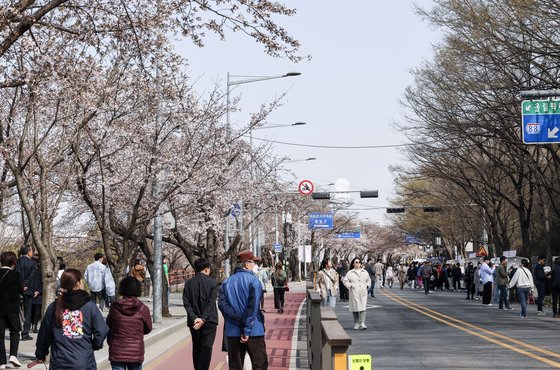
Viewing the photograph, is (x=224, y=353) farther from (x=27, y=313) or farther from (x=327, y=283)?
(x=327, y=283)

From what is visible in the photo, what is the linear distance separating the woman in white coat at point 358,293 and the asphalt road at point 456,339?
368mm

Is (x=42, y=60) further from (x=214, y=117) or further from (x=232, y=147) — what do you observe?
(x=232, y=147)

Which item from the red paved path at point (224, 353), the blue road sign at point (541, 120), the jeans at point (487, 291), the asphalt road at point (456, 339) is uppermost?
the blue road sign at point (541, 120)

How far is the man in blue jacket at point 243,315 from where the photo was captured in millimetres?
11289

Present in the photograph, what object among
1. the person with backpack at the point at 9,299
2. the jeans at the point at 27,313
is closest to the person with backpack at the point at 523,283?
the jeans at the point at 27,313

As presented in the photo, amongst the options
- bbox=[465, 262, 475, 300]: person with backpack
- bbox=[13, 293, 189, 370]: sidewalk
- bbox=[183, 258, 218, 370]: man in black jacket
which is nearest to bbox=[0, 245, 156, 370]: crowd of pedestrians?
bbox=[183, 258, 218, 370]: man in black jacket

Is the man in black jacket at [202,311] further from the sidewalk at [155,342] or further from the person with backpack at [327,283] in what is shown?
the person with backpack at [327,283]

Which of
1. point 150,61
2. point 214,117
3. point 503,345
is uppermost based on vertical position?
point 214,117

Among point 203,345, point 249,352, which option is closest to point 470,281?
point 203,345

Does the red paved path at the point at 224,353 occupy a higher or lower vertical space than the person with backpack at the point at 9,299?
lower

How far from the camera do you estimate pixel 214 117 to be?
32.1 meters

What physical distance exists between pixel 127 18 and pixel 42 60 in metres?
1.54

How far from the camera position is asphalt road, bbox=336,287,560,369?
1565 centimetres

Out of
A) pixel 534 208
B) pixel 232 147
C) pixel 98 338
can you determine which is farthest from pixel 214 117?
pixel 534 208
